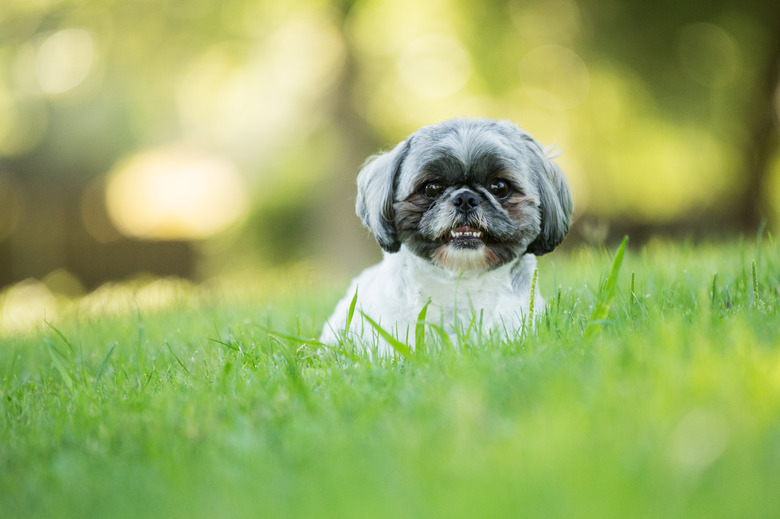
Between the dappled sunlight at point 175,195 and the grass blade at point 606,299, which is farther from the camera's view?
the dappled sunlight at point 175,195

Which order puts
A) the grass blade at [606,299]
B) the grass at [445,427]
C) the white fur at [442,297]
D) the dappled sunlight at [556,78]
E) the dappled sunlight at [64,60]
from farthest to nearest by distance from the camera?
the dappled sunlight at [556,78], the dappled sunlight at [64,60], the white fur at [442,297], the grass blade at [606,299], the grass at [445,427]

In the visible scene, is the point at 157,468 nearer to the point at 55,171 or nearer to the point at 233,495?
the point at 233,495

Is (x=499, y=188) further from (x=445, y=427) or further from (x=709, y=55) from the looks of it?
(x=709, y=55)

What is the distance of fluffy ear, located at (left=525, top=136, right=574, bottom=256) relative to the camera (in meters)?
4.23

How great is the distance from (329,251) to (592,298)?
988cm

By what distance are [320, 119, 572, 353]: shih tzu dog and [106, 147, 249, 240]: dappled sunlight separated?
15.7 meters

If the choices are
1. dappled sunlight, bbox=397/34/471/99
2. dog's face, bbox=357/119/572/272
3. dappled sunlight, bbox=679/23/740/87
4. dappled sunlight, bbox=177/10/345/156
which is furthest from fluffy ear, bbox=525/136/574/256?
dappled sunlight, bbox=679/23/740/87

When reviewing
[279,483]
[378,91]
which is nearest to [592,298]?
[279,483]

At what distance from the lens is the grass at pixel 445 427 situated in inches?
73.2

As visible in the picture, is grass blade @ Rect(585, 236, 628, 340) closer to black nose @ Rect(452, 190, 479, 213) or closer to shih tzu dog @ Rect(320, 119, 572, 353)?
shih tzu dog @ Rect(320, 119, 572, 353)

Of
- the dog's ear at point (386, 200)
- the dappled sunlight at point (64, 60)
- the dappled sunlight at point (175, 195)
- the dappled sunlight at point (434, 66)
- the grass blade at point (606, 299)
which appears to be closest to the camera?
the grass blade at point (606, 299)

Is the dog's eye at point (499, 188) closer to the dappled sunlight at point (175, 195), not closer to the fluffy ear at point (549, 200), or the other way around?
the fluffy ear at point (549, 200)

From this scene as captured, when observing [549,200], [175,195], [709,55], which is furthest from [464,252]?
[175,195]

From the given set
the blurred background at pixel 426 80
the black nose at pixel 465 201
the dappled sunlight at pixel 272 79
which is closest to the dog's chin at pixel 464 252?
the black nose at pixel 465 201
